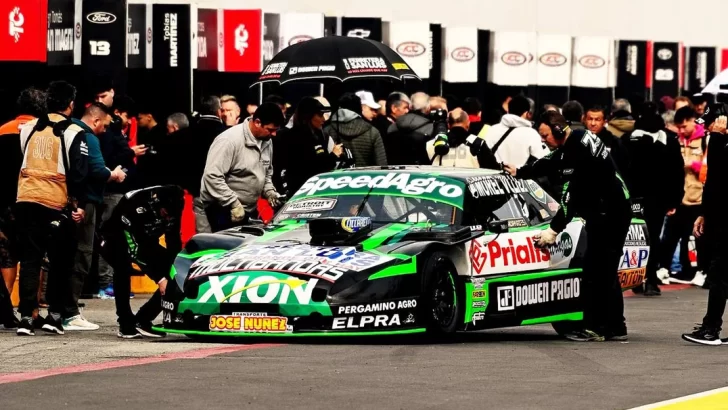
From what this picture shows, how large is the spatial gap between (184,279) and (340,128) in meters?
5.06

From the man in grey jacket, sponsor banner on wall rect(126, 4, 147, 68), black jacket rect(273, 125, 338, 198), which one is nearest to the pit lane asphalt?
the man in grey jacket

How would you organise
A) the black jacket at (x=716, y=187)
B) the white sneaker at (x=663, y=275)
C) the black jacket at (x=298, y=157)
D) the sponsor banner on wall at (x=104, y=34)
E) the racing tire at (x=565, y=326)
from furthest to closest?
the white sneaker at (x=663, y=275) < the sponsor banner on wall at (x=104, y=34) < the black jacket at (x=298, y=157) < the racing tire at (x=565, y=326) < the black jacket at (x=716, y=187)

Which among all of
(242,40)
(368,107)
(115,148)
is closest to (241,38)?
(242,40)

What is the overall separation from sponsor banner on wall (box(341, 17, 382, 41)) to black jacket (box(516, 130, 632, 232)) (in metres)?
9.59

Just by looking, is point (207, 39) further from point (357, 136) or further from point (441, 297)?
point (441, 297)

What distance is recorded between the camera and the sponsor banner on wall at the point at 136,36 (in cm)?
1912

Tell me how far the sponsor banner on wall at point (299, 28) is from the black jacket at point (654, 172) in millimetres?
4158

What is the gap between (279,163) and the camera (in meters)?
16.4

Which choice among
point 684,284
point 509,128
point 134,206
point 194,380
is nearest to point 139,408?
point 194,380

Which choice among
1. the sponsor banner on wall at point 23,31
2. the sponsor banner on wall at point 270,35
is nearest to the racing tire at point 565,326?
the sponsor banner on wall at point 23,31

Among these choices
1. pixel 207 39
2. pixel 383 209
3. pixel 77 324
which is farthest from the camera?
pixel 207 39

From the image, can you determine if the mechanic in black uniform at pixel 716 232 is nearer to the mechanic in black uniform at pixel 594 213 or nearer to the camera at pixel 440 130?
the mechanic in black uniform at pixel 594 213

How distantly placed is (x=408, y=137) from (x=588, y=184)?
5.89 m

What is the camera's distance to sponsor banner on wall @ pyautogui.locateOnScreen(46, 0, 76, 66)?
17828 millimetres
